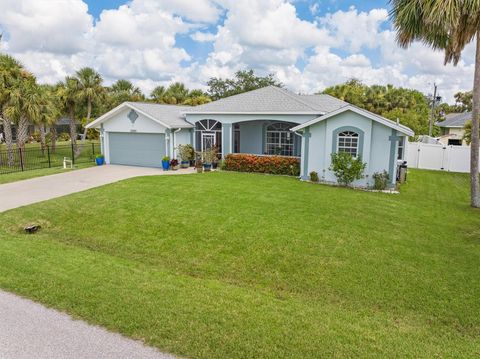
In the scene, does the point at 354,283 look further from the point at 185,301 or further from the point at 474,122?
the point at 474,122

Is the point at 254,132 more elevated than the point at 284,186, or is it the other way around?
the point at 254,132

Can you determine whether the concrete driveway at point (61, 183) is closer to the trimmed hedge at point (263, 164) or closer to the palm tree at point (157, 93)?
the trimmed hedge at point (263, 164)

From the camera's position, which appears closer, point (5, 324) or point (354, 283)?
point (5, 324)

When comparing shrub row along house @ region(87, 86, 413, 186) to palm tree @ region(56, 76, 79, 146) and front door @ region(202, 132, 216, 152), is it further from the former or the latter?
palm tree @ region(56, 76, 79, 146)

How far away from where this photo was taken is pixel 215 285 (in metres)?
6.72

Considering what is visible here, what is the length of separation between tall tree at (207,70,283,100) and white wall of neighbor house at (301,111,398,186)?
1224 inches

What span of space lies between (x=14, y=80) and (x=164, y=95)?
53.6 ft

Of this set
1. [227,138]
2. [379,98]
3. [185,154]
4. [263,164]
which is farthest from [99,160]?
[379,98]

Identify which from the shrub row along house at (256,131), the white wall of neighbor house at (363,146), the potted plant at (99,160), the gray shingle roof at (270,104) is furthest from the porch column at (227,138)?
the potted plant at (99,160)

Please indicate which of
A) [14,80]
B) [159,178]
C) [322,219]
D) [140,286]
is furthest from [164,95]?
[140,286]

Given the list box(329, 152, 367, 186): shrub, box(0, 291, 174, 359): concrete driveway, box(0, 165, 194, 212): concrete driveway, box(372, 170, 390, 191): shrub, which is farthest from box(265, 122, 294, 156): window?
box(0, 291, 174, 359): concrete driveway

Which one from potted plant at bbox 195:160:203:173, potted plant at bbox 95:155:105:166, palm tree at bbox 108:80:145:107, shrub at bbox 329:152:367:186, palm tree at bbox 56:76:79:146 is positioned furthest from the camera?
palm tree at bbox 108:80:145:107

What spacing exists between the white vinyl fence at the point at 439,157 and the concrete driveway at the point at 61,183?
611 inches

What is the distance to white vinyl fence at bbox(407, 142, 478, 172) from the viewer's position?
22297 mm
